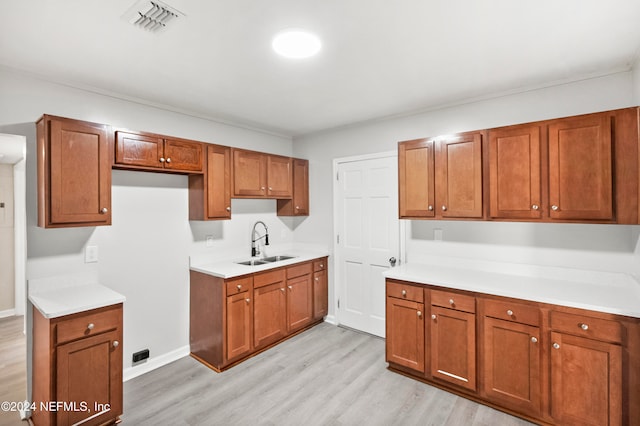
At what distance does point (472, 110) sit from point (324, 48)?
1740mm

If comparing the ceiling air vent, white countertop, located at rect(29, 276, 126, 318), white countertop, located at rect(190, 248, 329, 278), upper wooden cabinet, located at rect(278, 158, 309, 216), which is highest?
the ceiling air vent

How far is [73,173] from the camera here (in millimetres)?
2225

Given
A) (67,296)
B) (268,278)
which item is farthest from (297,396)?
(67,296)

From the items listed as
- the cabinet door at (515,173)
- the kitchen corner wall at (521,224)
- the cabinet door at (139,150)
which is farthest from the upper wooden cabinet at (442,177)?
the cabinet door at (139,150)

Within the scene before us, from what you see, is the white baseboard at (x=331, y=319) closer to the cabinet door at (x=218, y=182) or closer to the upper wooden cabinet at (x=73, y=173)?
the cabinet door at (x=218, y=182)

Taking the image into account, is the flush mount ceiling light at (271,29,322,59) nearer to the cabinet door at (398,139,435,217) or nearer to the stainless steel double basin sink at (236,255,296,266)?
the cabinet door at (398,139,435,217)

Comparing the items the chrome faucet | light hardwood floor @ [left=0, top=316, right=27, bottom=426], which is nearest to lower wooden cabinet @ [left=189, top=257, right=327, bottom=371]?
the chrome faucet

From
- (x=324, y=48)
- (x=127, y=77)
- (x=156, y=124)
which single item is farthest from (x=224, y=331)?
(x=324, y=48)

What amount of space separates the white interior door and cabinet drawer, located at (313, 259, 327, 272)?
169 millimetres

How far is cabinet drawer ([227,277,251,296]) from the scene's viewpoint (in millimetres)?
Result: 2928

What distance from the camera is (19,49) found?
1.98 metres

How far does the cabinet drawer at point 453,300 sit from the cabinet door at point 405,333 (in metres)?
0.15

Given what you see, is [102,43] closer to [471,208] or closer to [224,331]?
[224,331]

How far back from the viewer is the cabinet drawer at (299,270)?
3582 mm
